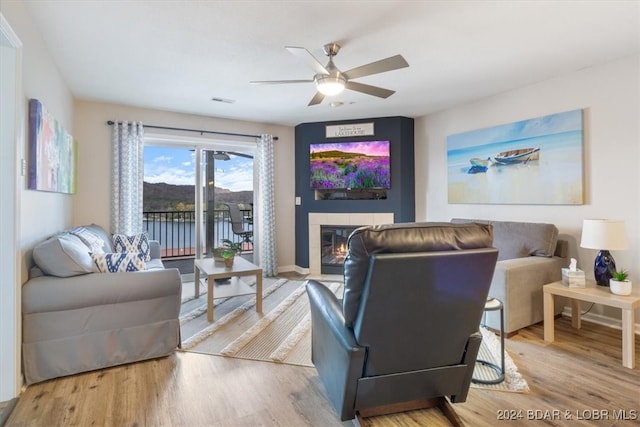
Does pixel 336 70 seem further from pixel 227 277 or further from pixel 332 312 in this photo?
pixel 227 277

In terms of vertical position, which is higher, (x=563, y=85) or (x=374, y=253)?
(x=563, y=85)

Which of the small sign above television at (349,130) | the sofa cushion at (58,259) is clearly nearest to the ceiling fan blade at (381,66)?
the sofa cushion at (58,259)

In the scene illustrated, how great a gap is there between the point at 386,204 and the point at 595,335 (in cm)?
272

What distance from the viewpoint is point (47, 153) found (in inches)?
95.6

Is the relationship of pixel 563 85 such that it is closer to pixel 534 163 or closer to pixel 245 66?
pixel 534 163

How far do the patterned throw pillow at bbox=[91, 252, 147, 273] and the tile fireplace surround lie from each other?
2.90m

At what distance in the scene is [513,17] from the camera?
7.14 ft

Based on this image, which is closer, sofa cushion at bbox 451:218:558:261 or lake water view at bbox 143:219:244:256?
sofa cushion at bbox 451:218:558:261

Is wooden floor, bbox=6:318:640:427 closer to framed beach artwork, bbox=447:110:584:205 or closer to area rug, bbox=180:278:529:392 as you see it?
area rug, bbox=180:278:529:392

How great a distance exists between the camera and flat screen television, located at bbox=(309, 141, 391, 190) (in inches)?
186

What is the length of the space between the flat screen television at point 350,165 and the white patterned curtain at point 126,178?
2.39m

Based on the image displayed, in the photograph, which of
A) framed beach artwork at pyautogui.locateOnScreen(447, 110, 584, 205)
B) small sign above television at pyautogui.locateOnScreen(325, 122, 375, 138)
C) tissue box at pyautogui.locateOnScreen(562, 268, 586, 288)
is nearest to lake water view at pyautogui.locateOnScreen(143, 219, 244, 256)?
small sign above television at pyautogui.locateOnScreen(325, 122, 375, 138)

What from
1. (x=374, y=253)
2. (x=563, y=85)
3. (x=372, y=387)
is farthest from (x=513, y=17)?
(x=372, y=387)

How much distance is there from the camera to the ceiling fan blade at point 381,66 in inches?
84.9
